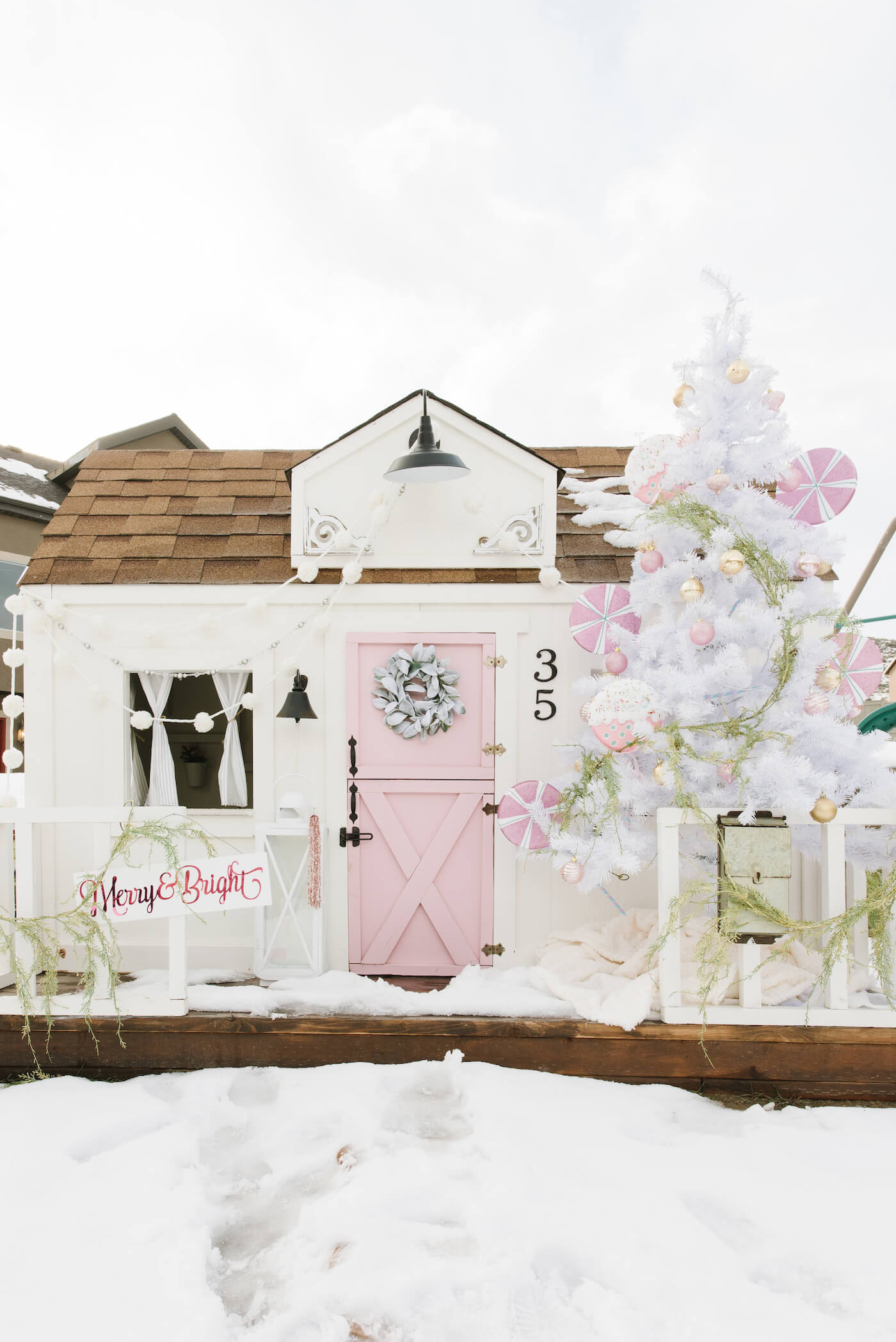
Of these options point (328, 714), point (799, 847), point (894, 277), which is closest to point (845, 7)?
point (894, 277)

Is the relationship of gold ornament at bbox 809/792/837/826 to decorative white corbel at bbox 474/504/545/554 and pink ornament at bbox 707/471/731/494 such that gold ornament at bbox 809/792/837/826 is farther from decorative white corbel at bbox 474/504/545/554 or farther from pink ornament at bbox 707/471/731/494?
decorative white corbel at bbox 474/504/545/554

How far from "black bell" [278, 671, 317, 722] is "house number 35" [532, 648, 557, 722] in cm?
146

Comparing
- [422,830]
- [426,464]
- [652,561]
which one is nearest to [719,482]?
[652,561]

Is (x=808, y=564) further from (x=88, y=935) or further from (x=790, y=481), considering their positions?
(x=88, y=935)

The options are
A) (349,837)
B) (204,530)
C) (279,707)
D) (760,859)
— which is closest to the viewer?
(760,859)

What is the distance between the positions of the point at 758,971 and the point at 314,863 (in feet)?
8.15

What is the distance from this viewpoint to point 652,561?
3688mm

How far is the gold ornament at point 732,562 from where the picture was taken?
3.33 meters

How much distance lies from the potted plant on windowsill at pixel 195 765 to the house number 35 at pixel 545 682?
254 cm

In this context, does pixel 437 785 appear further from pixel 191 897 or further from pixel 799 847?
pixel 799 847

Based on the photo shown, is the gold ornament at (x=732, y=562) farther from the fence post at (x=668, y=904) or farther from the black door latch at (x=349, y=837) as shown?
the black door latch at (x=349, y=837)

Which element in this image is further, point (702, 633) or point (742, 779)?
point (702, 633)

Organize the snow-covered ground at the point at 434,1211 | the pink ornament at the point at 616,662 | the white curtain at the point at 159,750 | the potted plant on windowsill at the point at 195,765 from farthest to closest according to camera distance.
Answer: the potted plant on windowsill at the point at 195,765 → the white curtain at the point at 159,750 → the pink ornament at the point at 616,662 → the snow-covered ground at the point at 434,1211

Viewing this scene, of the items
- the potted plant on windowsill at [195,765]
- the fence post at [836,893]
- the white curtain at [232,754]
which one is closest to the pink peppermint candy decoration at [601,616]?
the fence post at [836,893]
